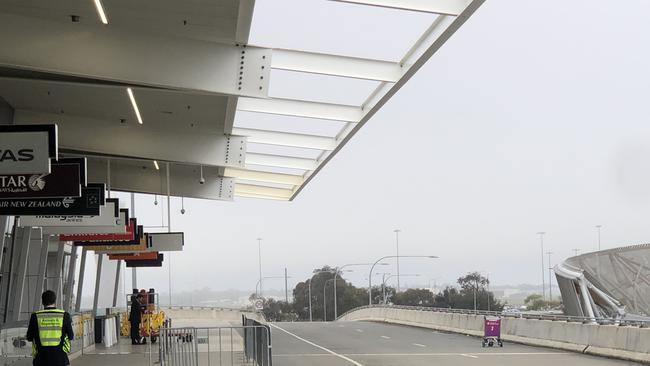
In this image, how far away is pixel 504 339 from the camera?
3325 centimetres

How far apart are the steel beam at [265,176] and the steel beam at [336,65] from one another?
1232 centimetres

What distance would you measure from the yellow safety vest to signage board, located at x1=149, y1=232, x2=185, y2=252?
735 inches

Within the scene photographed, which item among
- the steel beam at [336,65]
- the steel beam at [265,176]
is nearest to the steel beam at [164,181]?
the steel beam at [265,176]

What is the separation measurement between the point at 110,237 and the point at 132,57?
10650 mm

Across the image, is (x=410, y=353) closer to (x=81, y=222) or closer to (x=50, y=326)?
(x=81, y=222)

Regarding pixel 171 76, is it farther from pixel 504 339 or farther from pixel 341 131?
pixel 504 339

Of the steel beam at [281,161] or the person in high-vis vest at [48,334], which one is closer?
the person in high-vis vest at [48,334]

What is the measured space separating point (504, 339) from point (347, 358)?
1101 centimetres

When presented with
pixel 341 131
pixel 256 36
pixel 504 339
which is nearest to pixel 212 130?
pixel 341 131

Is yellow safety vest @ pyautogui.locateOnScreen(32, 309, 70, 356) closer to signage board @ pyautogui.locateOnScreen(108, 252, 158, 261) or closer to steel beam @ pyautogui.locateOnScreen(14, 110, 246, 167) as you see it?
steel beam @ pyautogui.locateOnScreen(14, 110, 246, 167)

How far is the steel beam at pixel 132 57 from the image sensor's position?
12734 mm

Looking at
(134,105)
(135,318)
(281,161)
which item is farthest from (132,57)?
(135,318)

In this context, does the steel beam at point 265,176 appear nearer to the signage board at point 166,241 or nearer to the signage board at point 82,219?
the signage board at point 166,241

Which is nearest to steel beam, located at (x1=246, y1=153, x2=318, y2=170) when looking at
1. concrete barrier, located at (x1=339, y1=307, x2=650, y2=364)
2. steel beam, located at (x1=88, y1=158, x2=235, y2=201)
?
steel beam, located at (x1=88, y1=158, x2=235, y2=201)
